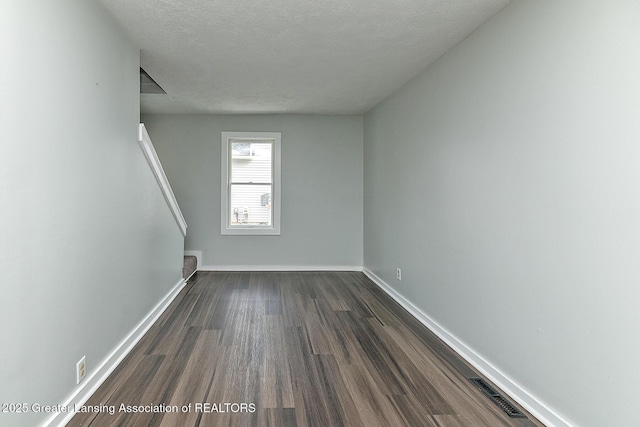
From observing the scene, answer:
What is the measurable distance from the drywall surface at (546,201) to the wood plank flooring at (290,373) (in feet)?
1.25

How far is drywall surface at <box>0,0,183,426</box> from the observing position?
153 centimetres

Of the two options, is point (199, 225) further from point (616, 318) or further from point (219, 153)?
point (616, 318)

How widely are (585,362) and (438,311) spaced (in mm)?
1514

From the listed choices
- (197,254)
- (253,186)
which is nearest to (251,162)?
(253,186)

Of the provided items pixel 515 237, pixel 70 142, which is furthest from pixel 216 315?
pixel 515 237

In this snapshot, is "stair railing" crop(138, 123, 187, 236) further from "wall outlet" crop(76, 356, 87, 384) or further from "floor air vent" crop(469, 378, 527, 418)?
"floor air vent" crop(469, 378, 527, 418)

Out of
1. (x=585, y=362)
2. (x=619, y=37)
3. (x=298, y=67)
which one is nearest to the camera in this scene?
(x=619, y=37)

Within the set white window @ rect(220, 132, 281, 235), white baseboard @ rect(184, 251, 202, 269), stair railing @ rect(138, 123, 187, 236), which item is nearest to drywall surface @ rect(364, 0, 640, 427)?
stair railing @ rect(138, 123, 187, 236)

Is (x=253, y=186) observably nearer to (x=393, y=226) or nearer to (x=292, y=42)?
(x=393, y=226)

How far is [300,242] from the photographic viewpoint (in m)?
5.93

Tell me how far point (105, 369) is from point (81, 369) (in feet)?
1.03

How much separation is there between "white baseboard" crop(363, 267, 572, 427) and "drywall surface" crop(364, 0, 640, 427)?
34 mm

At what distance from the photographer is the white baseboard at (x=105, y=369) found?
1899 millimetres

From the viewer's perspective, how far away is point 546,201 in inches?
78.5
